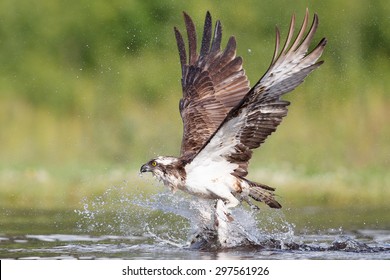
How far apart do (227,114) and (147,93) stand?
20.8ft

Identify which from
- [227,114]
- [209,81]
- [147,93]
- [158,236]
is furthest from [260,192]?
[147,93]

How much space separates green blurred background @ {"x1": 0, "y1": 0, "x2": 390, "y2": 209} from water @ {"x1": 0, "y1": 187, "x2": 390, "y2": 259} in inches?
74.8

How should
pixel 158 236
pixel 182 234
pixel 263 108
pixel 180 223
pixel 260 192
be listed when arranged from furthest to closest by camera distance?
pixel 180 223, pixel 182 234, pixel 158 236, pixel 260 192, pixel 263 108

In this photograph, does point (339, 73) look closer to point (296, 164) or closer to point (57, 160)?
point (296, 164)

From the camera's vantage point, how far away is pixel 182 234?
1252 centimetres

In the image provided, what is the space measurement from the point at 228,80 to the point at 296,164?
4.10 metres

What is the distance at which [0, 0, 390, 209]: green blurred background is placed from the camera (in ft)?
53.3

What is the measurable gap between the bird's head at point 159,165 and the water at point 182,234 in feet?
1.38

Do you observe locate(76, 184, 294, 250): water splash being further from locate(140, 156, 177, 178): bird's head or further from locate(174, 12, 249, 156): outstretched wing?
locate(174, 12, 249, 156): outstretched wing

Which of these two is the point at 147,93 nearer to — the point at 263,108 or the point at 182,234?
the point at 182,234

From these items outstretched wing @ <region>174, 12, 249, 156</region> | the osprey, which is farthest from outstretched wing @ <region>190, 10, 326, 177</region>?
outstretched wing @ <region>174, 12, 249, 156</region>

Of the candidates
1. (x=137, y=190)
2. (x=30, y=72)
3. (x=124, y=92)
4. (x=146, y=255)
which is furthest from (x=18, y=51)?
(x=146, y=255)

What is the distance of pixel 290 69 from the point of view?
10.6 metres

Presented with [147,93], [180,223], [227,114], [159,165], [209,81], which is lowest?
[159,165]
